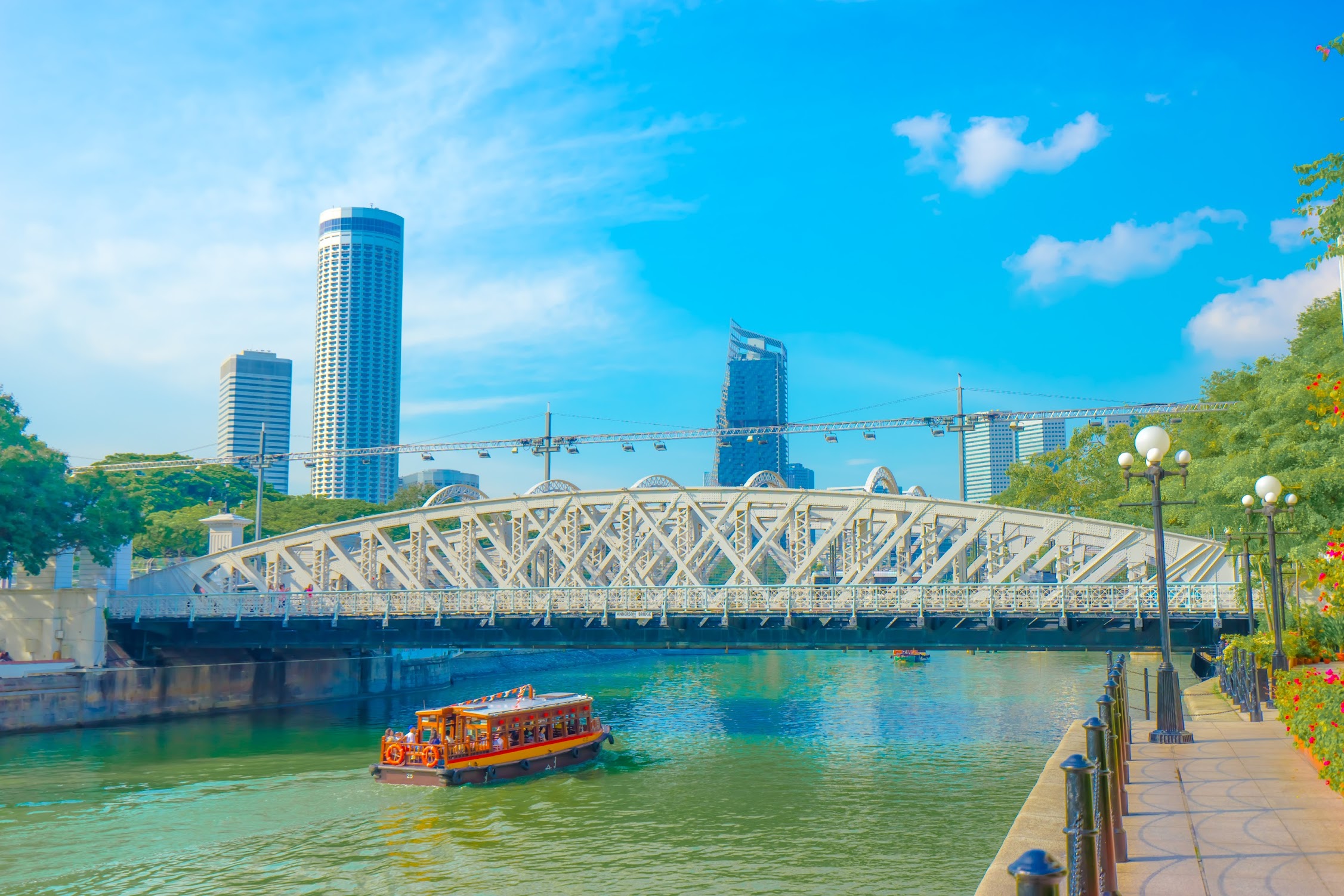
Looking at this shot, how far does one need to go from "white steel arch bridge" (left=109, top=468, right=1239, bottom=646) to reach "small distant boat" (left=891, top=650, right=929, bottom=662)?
20.9 metres

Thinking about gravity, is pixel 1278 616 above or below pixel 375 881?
above

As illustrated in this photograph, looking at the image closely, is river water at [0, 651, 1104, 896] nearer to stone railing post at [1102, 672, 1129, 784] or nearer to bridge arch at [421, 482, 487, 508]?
stone railing post at [1102, 672, 1129, 784]

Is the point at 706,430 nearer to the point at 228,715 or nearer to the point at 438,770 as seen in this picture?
the point at 228,715

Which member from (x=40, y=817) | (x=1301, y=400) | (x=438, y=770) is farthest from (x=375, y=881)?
(x=1301, y=400)

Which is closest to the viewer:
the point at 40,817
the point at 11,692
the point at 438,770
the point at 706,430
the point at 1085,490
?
the point at 40,817

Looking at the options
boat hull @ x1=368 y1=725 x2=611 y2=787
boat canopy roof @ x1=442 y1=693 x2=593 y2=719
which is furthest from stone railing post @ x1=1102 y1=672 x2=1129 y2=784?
boat canopy roof @ x1=442 y1=693 x2=593 y2=719

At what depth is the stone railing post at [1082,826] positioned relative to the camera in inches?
271

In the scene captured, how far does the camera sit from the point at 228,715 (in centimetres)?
4894

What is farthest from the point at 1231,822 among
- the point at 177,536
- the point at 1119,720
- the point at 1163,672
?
the point at 177,536

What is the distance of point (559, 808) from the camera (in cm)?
2844

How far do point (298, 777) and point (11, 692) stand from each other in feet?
52.7

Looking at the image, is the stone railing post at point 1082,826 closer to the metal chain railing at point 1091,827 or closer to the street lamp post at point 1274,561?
the metal chain railing at point 1091,827

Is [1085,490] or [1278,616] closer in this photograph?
[1278,616]

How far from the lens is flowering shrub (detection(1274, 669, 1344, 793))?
11961mm
